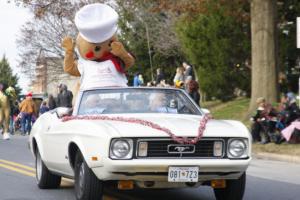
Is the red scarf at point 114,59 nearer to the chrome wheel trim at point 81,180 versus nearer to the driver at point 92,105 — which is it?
the driver at point 92,105

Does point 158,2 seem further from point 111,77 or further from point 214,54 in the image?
point 111,77

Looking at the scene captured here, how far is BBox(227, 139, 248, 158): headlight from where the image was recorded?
752 centimetres

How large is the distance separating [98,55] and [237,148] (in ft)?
15.4

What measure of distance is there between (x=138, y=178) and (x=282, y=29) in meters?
20.6

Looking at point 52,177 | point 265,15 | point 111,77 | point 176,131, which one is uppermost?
point 265,15

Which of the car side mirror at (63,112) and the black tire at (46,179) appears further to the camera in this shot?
the black tire at (46,179)

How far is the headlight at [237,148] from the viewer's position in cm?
752

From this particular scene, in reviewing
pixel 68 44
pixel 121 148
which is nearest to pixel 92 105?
pixel 121 148

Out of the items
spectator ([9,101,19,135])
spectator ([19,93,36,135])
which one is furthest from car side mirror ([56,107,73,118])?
spectator ([9,101,19,135])

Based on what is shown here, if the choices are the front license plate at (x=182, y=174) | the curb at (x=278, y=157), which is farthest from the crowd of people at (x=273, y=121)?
the front license plate at (x=182, y=174)

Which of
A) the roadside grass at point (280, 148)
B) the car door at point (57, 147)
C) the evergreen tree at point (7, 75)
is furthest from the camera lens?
the evergreen tree at point (7, 75)

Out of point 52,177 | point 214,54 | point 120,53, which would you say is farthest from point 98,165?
point 214,54

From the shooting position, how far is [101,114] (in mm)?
8445

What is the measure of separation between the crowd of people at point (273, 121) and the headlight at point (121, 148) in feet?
32.6
